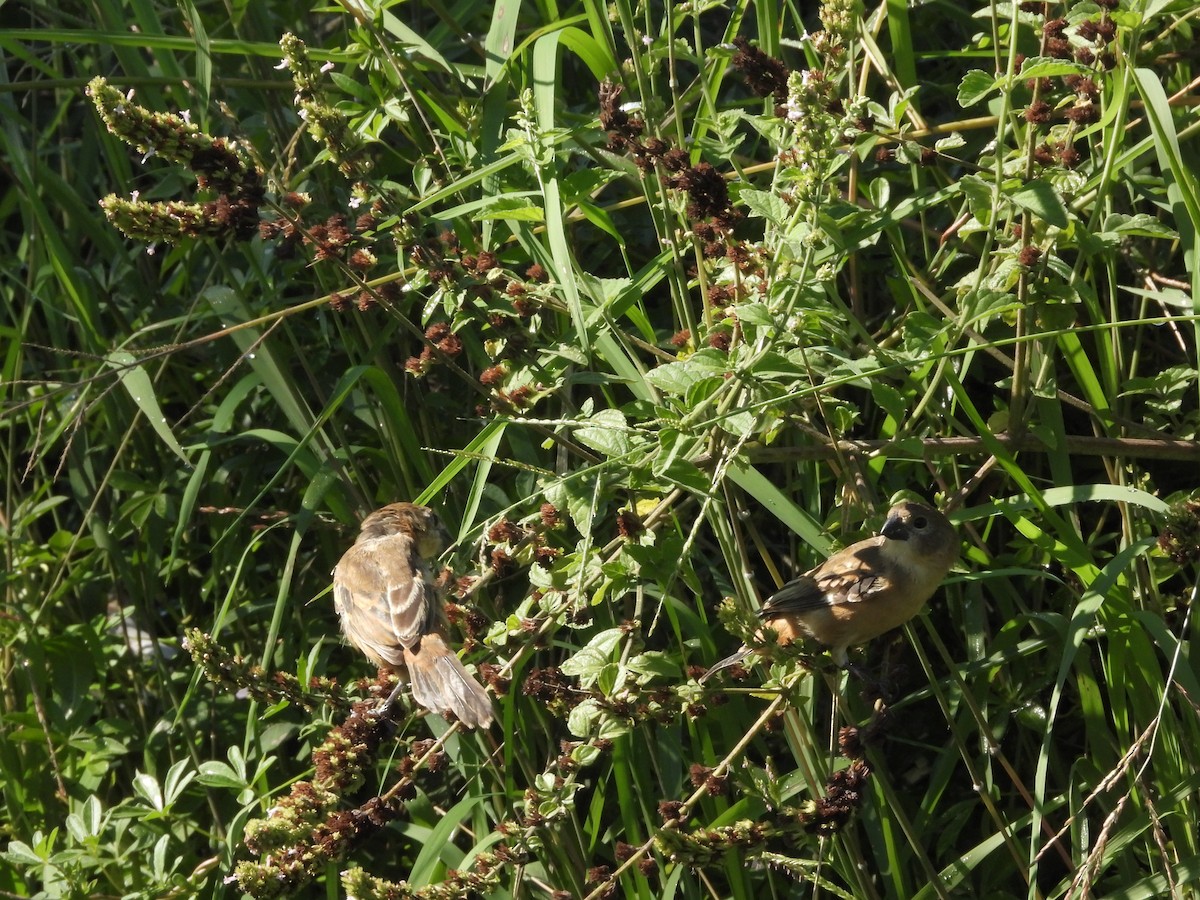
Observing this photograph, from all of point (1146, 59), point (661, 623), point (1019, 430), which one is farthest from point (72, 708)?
point (1146, 59)

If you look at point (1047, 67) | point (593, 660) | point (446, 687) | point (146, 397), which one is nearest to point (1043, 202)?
point (1047, 67)

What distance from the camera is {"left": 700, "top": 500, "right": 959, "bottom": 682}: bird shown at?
294 centimetres

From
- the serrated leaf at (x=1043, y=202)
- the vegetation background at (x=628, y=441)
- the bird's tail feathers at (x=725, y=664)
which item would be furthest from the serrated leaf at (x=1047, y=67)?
the bird's tail feathers at (x=725, y=664)

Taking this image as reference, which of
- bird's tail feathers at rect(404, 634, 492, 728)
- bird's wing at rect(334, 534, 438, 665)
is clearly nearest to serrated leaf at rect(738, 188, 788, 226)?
bird's tail feathers at rect(404, 634, 492, 728)

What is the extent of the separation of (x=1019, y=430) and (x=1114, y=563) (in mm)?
387

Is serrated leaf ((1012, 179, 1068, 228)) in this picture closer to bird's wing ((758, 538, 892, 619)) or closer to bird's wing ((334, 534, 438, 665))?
bird's wing ((758, 538, 892, 619))

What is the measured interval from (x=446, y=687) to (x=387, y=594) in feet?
2.07

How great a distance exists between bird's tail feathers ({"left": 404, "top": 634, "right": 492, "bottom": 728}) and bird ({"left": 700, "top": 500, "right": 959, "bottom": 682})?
52 centimetres

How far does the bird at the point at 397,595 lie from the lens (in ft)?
10.6

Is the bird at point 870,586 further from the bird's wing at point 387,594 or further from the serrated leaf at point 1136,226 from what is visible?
the bird's wing at point 387,594

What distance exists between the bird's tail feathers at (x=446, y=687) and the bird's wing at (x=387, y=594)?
16cm

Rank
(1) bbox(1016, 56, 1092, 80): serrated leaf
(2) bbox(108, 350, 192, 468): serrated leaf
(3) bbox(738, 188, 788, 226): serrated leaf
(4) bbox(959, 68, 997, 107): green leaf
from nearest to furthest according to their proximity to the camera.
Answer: (3) bbox(738, 188, 788, 226): serrated leaf
(1) bbox(1016, 56, 1092, 80): serrated leaf
(4) bbox(959, 68, 997, 107): green leaf
(2) bbox(108, 350, 192, 468): serrated leaf

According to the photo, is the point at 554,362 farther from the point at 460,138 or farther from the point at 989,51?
the point at 989,51

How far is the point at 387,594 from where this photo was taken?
3.56 meters
